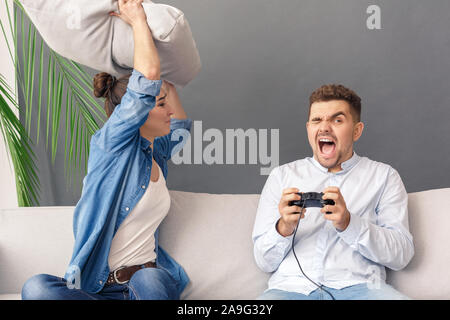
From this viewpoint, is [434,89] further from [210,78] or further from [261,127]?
[210,78]

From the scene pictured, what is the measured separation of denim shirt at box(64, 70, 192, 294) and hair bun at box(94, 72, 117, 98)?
0.66 ft

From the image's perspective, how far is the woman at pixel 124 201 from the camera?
4.81 ft

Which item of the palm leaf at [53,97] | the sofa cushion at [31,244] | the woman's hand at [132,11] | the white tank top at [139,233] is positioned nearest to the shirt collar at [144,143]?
the white tank top at [139,233]

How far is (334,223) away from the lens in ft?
4.96

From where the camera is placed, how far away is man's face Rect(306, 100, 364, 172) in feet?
5.60

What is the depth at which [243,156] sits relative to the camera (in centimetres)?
249

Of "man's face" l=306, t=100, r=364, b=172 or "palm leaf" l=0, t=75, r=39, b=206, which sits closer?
"man's face" l=306, t=100, r=364, b=172

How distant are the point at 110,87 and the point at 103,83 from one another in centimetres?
3

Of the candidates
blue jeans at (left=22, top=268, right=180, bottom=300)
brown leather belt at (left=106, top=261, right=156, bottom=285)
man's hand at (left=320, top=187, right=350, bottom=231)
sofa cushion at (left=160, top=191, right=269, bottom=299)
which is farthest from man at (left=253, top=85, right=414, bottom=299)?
brown leather belt at (left=106, top=261, right=156, bottom=285)

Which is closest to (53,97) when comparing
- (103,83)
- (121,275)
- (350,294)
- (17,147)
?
(17,147)

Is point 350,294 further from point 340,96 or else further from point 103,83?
point 103,83

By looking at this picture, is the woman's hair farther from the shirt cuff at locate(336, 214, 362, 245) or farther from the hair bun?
the shirt cuff at locate(336, 214, 362, 245)
